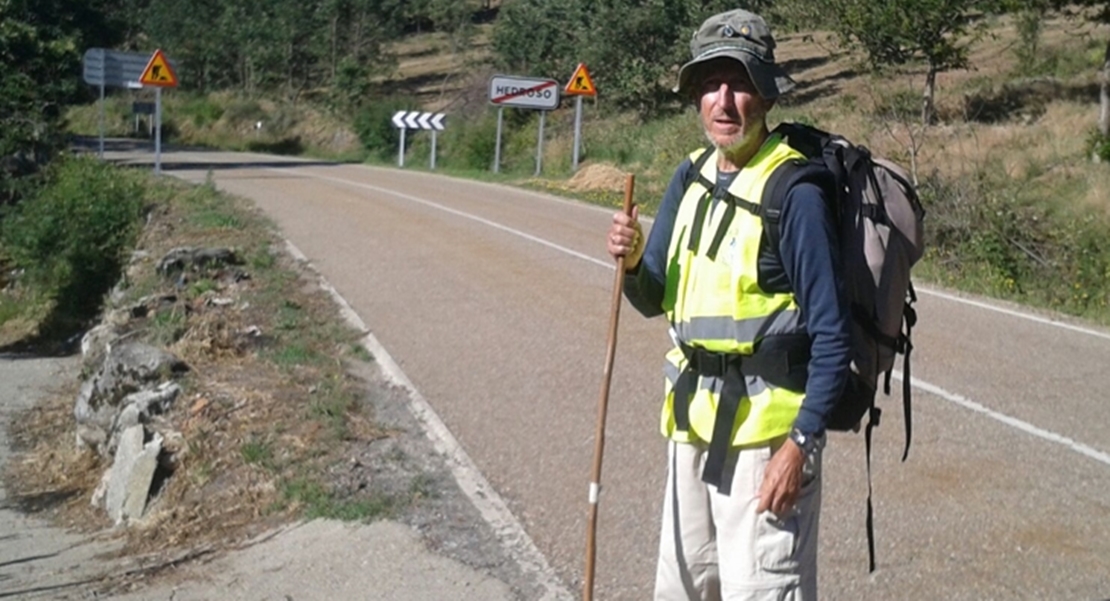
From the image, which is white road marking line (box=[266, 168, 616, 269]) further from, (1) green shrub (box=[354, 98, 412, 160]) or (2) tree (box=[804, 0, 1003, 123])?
(1) green shrub (box=[354, 98, 412, 160])

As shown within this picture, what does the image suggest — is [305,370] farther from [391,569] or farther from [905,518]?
[905,518]

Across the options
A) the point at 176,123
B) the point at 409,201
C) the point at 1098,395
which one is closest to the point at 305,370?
the point at 1098,395

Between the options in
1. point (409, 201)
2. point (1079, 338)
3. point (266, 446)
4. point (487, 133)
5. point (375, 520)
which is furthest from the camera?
point (487, 133)

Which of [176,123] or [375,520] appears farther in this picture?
[176,123]

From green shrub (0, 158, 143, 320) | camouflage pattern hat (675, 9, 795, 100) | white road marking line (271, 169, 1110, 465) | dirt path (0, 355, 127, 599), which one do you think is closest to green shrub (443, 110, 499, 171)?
white road marking line (271, 169, 1110, 465)

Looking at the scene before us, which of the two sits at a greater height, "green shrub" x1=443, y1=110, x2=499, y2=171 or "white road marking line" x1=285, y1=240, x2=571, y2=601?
"green shrub" x1=443, y1=110, x2=499, y2=171

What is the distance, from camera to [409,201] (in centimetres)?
2303

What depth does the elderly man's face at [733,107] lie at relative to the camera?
11.5 ft

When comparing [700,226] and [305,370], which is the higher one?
[700,226]

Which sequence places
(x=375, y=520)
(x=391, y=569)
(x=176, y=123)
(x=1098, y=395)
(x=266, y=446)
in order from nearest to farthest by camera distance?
(x=391, y=569)
(x=375, y=520)
(x=266, y=446)
(x=1098, y=395)
(x=176, y=123)

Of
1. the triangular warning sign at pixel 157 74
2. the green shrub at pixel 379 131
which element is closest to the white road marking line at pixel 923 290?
the triangular warning sign at pixel 157 74

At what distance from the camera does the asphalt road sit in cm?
579

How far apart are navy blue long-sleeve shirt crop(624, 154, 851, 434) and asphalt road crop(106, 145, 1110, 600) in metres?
2.30

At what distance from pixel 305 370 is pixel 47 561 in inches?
91.8
